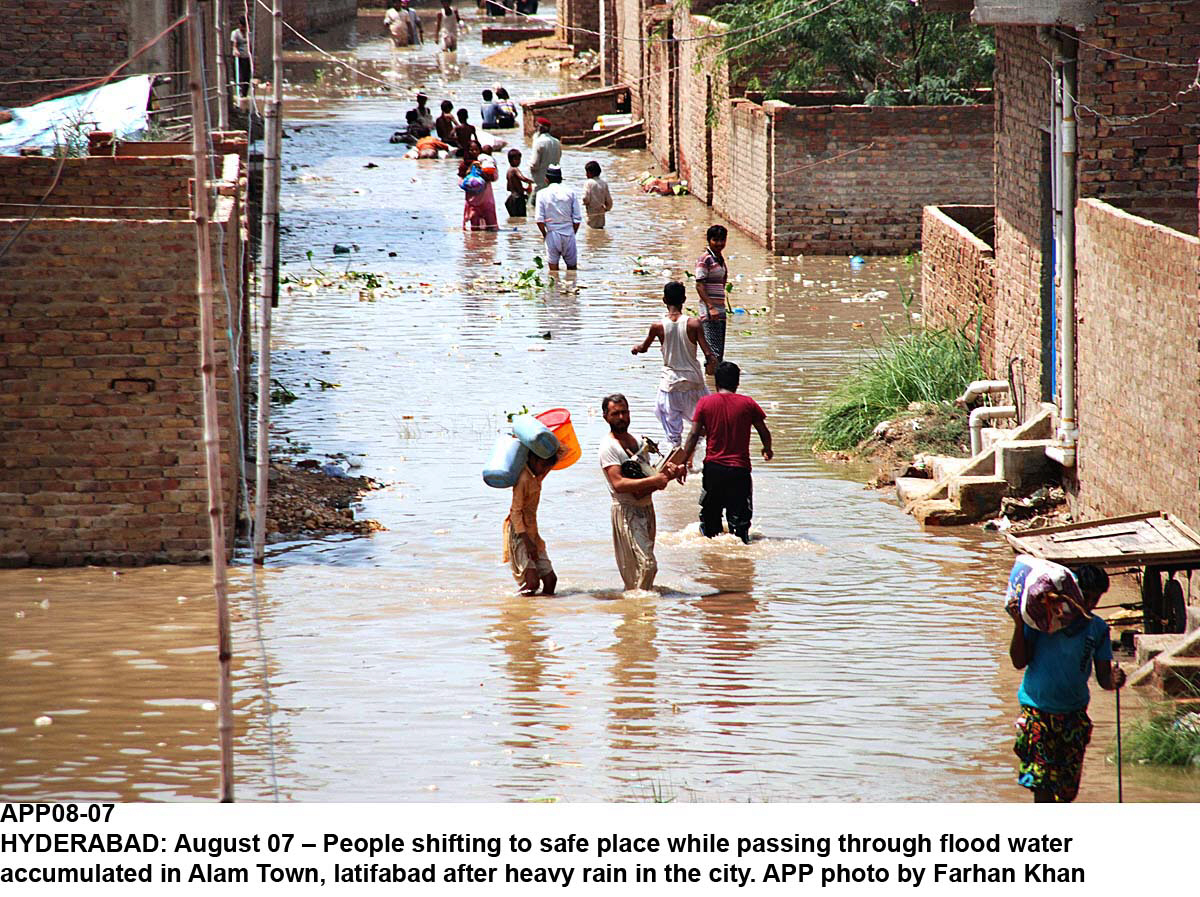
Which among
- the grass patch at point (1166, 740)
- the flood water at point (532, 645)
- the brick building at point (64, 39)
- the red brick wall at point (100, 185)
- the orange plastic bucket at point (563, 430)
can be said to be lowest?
the flood water at point (532, 645)

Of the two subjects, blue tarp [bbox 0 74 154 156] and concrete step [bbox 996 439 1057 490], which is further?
blue tarp [bbox 0 74 154 156]

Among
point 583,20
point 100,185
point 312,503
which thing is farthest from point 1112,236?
point 583,20

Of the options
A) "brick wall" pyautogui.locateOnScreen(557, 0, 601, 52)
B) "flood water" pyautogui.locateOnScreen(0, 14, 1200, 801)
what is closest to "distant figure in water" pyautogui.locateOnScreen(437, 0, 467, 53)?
"brick wall" pyautogui.locateOnScreen(557, 0, 601, 52)

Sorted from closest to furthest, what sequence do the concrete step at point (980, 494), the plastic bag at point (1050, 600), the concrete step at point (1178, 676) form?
1. the plastic bag at point (1050, 600)
2. the concrete step at point (1178, 676)
3. the concrete step at point (980, 494)

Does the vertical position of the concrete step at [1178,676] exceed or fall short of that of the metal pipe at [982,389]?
it falls short

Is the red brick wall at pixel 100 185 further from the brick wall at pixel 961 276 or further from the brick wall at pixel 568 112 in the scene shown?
the brick wall at pixel 568 112

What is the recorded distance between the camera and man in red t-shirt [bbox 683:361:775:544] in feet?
37.1

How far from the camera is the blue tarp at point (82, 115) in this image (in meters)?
15.6

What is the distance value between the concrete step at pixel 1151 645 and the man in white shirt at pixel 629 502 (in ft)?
9.67

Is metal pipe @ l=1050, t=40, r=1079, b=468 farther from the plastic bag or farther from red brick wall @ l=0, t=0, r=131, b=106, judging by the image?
red brick wall @ l=0, t=0, r=131, b=106

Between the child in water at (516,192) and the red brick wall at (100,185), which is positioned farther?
the child in water at (516,192)

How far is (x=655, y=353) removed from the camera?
17922 mm

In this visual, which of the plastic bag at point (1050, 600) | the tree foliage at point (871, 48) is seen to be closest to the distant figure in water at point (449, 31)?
the tree foliage at point (871, 48)

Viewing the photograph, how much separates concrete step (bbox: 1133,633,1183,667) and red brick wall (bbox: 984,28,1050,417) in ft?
14.3
